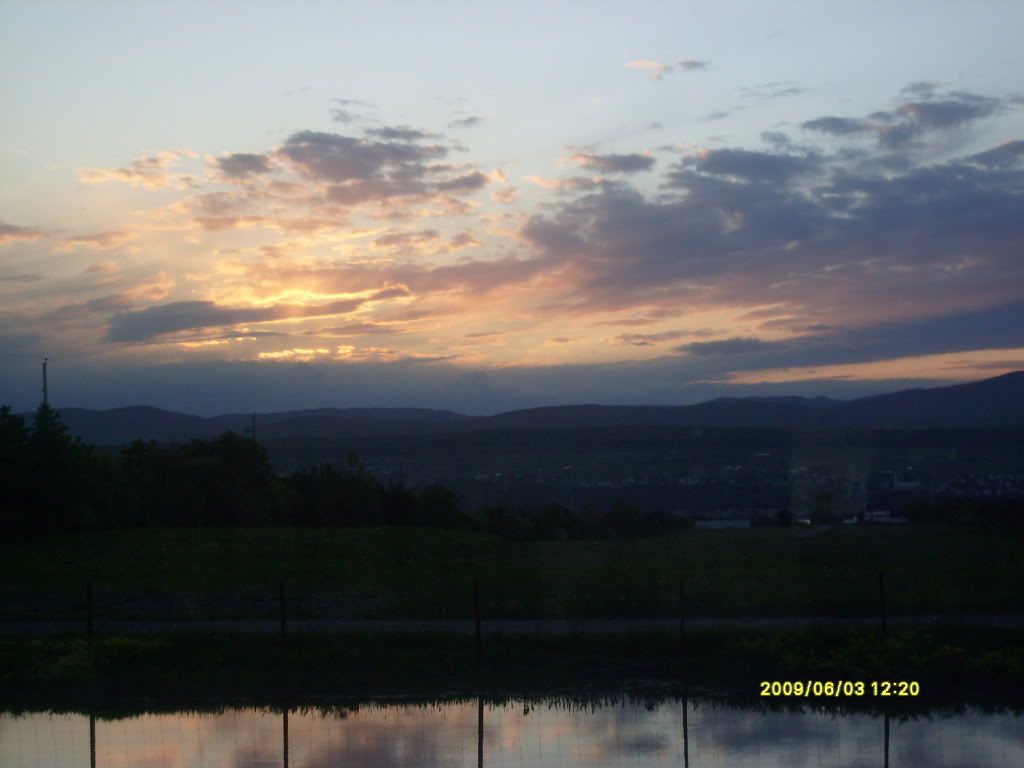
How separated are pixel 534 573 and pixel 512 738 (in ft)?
38.7

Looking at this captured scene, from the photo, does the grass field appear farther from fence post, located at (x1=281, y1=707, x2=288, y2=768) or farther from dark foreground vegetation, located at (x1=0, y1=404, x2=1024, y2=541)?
fence post, located at (x1=281, y1=707, x2=288, y2=768)

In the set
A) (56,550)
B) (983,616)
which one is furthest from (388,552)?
(983,616)

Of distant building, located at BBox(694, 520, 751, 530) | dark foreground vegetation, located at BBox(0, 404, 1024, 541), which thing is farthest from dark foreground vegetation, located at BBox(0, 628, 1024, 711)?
distant building, located at BBox(694, 520, 751, 530)

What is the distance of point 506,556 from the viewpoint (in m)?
29.4

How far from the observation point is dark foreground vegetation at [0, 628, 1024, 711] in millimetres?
13258

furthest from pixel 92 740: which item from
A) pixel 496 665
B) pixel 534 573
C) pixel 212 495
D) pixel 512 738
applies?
pixel 212 495

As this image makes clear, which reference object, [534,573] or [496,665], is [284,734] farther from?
[534,573]

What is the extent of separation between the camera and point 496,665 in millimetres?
14477

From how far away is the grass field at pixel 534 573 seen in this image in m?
18.2

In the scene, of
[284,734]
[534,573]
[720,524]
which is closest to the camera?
[284,734]
